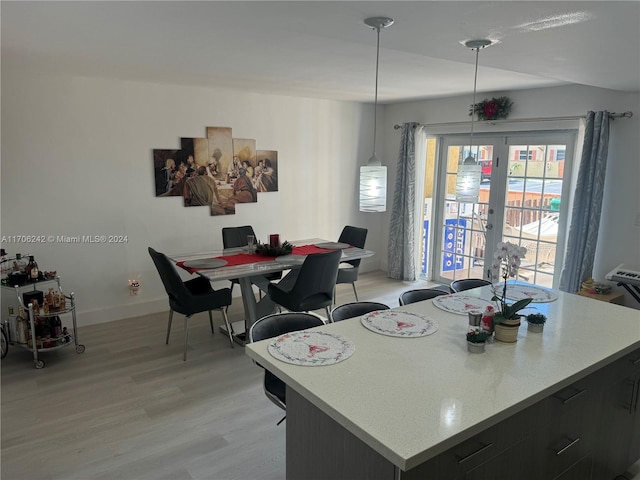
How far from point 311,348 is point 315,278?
73.8 inches

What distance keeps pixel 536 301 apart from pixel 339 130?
4035 millimetres

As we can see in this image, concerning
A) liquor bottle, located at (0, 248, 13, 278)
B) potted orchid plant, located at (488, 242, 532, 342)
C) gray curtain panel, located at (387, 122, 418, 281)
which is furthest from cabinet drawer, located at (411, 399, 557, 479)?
gray curtain panel, located at (387, 122, 418, 281)

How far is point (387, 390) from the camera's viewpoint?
168 cm

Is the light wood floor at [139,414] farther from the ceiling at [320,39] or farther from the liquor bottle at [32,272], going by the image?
the ceiling at [320,39]

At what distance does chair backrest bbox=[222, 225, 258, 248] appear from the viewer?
16.3ft

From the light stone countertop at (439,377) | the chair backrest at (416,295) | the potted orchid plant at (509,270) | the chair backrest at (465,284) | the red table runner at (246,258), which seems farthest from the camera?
the red table runner at (246,258)

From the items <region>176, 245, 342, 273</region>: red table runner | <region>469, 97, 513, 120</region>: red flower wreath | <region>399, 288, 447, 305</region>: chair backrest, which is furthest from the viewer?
<region>469, 97, 513, 120</region>: red flower wreath

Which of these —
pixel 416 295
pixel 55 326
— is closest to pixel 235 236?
pixel 55 326

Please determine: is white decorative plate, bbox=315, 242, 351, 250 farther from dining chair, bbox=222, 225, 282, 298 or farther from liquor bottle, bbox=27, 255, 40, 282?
liquor bottle, bbox=27, 255, 40, 282

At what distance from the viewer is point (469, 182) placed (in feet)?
11.7

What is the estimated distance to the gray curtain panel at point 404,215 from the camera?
6125 millimetres

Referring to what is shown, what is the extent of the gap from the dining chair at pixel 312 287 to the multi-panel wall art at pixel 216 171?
162 centimetres

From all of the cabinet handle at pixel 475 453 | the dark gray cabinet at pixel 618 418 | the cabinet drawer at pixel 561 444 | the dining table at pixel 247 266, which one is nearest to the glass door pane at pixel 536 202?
the dining table at pixel 247 266

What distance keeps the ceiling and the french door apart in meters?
1.03
